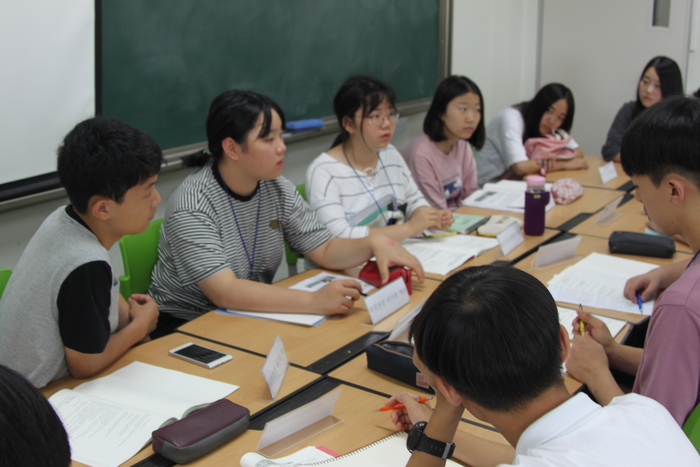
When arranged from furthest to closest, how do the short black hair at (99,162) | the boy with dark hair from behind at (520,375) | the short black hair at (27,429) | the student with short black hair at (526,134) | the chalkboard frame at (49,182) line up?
the student with short black hair at (526,134), the chalkboard frame at (49,182), the short black hair at (99,162), the boy with dark hair from behind at (520,375), the short black hair at (27,429)

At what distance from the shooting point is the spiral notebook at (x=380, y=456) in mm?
1096

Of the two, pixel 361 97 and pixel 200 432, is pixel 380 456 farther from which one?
pixel 361 97

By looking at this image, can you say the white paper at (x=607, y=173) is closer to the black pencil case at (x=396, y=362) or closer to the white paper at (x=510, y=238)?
the white paper at (x=510, y=238)

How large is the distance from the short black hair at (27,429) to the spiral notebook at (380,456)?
56 centimetres

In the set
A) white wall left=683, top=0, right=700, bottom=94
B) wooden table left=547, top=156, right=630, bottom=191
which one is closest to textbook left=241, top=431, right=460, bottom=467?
wooden table left=547, top=156, right=630, bottom=191

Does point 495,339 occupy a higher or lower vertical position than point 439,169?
higher

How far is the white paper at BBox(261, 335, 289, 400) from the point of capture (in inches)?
51.8

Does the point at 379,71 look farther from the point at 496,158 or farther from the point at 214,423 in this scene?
the point at 214,423

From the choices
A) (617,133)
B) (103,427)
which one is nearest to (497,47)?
(617,133)

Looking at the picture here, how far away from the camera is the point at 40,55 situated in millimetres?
2164

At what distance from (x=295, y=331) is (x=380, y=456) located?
0.62 meters

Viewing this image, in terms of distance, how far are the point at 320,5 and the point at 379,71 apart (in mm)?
647

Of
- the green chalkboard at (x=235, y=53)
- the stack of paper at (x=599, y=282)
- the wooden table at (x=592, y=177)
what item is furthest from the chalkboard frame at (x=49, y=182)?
the wooden table at (x=592, y=177)

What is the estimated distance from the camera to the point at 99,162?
146 centimetres
